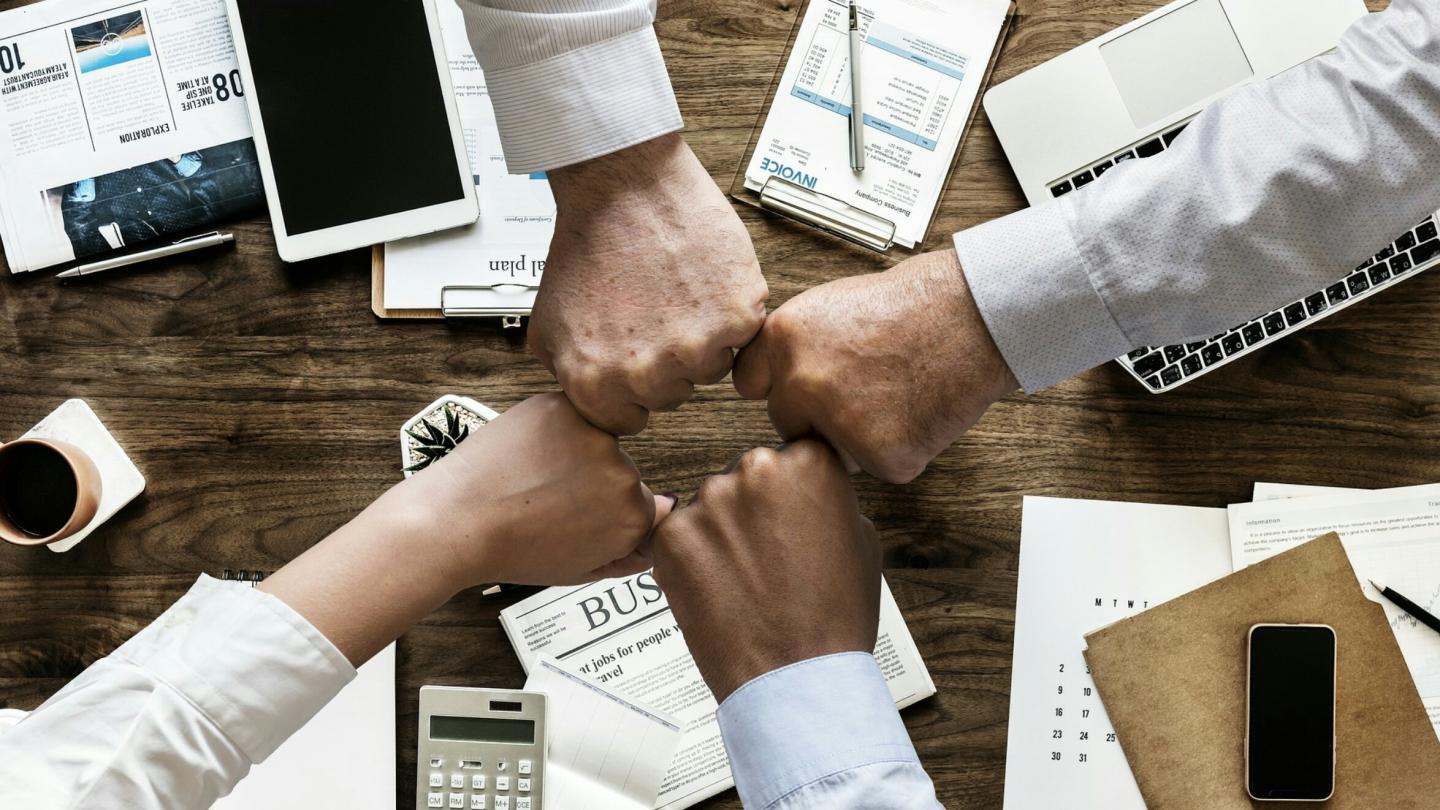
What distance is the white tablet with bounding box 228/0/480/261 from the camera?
3.77ft

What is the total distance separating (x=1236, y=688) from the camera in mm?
1089

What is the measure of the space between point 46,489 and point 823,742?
85 cm

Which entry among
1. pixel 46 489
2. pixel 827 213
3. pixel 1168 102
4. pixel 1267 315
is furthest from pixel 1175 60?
pixel 46 489

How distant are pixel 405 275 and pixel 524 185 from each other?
16 centimetres

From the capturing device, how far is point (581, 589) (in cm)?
115

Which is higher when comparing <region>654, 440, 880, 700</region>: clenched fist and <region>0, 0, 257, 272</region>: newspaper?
<region>0, 0, 257, 272</region>: newspaper

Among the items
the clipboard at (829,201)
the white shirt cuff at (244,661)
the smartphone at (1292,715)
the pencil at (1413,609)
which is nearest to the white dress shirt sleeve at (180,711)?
the white shirt cuff at (244,661)

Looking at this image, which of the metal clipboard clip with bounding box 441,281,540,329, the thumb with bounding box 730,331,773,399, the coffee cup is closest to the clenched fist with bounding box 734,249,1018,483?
the thumb with bounding box 730,331,773,399

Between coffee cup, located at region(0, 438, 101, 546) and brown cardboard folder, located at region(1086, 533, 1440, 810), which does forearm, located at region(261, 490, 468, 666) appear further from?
brown cardboard folder, located at region(1086, 533, 1440, 810)

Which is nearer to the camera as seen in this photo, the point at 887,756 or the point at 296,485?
the point at 887,756

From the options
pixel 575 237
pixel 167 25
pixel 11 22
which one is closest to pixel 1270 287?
pixel 575 237

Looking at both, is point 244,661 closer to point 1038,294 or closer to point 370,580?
point 370,580

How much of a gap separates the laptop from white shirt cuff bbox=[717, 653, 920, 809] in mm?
454

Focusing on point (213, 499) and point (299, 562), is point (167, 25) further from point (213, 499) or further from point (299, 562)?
point (299, 562)
